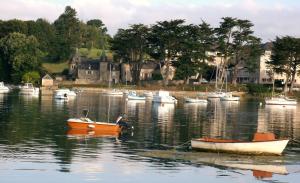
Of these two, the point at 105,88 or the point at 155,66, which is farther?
the point at 155,66

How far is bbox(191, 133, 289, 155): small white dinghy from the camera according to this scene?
39406 mm

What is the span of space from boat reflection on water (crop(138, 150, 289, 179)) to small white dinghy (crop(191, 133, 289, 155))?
1.30ft

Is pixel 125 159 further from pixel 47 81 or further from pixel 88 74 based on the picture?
→ pixel 88 74

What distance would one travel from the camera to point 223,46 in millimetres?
154000

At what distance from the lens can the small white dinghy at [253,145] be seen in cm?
3941

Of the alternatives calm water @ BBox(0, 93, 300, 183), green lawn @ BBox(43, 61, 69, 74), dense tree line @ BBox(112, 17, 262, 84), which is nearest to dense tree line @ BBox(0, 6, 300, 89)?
dense tree line @ BBox(112, 17, 262, 84)

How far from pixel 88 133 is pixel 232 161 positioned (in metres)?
16.9

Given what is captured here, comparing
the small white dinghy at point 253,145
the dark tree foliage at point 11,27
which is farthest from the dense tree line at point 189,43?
the small white dinghy at point 253,145

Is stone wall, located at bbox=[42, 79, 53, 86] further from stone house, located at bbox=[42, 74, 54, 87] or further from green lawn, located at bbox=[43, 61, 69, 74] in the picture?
green lawn, located at bbox=[43, 61, 69, 74]

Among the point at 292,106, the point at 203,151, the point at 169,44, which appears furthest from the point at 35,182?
the point at 169,44

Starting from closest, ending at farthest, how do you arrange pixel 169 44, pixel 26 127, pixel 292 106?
pixel 26 127, pixel 292 106, pixel 169 44

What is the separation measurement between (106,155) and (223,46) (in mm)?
117691

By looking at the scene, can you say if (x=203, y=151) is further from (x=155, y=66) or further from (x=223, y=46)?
(x=155, y=66)

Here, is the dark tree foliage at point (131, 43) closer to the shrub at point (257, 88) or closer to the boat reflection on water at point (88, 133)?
the shrub at point (257, 88)
